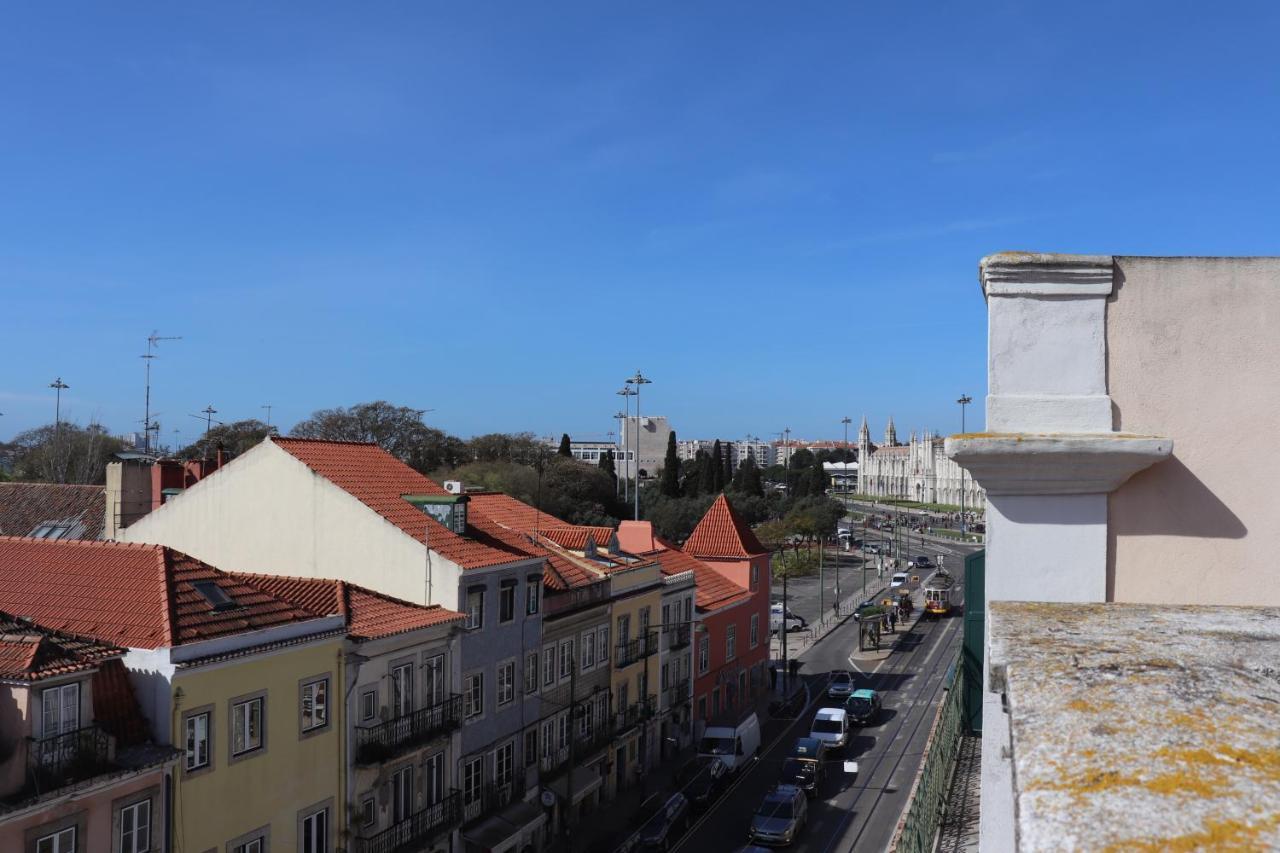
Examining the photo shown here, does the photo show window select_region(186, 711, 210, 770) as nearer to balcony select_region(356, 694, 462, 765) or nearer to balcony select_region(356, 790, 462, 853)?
balcony select_region(356, 694, 462, 765)

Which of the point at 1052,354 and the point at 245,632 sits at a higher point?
the point at 1052,354

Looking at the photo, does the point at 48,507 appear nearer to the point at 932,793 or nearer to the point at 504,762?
the point at 504,762

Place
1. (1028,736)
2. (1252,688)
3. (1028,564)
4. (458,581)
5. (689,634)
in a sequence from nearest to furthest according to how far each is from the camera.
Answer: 1. (1028,736)
2. (1252,688)
3. (1028,564)
4. (458,581)
5. (689,634)

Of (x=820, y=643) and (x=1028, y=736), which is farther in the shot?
(x=820, y=643)

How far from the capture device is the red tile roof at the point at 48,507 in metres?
39.5

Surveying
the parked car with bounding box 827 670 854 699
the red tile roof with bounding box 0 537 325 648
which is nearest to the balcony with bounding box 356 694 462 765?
the red tile roof with bounding box 0 537 325 648

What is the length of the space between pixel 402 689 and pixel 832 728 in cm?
2096

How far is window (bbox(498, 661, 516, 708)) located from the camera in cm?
2548

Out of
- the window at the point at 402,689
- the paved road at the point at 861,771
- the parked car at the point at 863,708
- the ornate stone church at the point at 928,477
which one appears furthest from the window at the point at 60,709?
the ornate stone church at the point at 928,477

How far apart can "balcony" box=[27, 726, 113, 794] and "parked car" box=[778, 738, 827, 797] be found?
2123cm

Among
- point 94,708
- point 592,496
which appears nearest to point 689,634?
point 94,708

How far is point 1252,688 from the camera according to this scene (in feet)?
8.31

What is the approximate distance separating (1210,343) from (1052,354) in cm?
78

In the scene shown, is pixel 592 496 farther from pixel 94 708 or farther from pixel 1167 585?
pixel 1167 585
